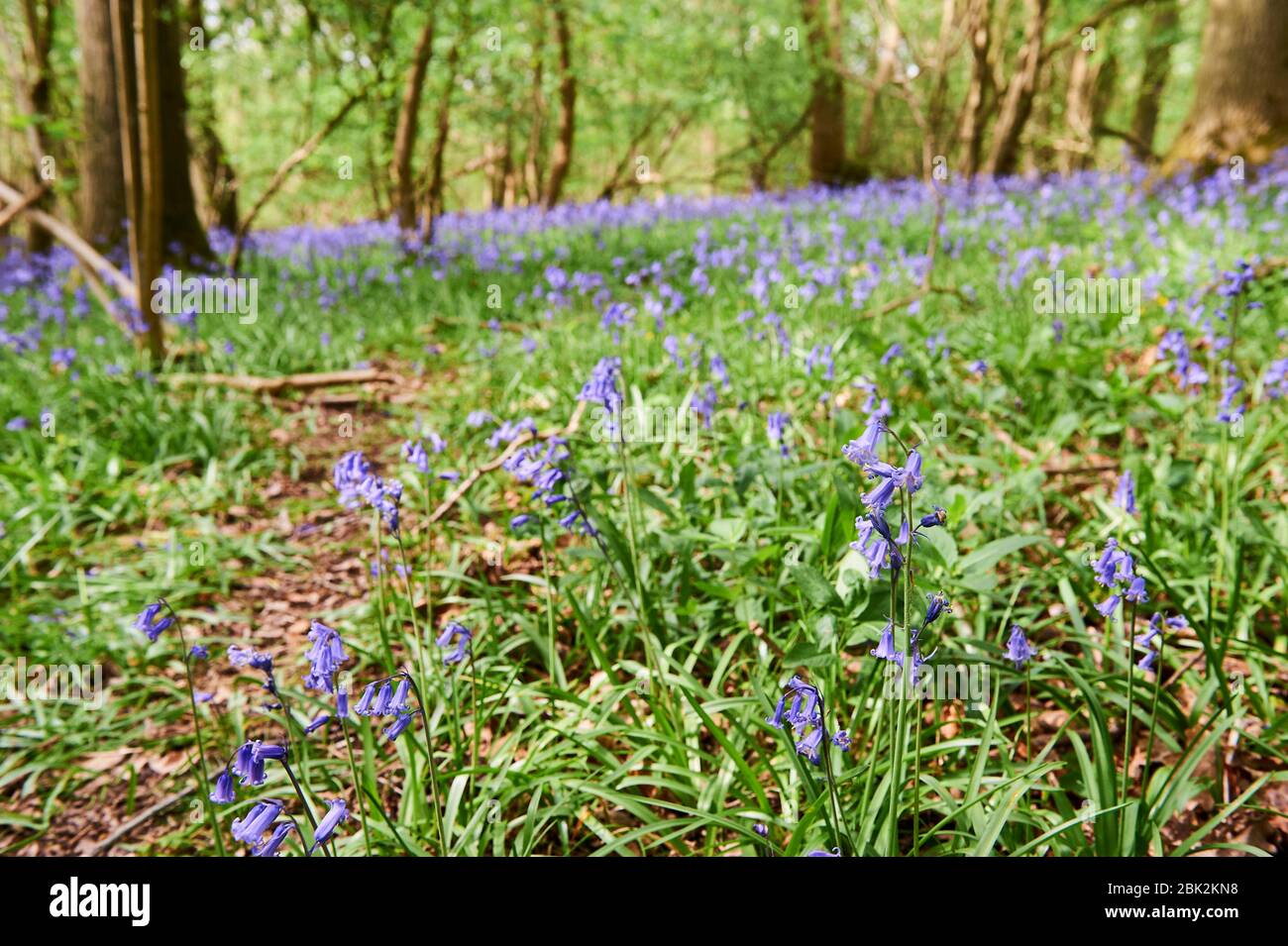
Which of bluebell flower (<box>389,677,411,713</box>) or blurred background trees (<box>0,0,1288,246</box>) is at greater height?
blurred background trees (<box>0,0,1288,246</box>)

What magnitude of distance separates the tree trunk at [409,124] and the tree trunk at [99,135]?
2.44 metres

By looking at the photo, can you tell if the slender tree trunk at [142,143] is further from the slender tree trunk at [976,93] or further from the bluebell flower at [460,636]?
the slender tree trunk at [976,93]

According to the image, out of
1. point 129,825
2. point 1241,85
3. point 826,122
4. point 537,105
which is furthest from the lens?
point 537,105

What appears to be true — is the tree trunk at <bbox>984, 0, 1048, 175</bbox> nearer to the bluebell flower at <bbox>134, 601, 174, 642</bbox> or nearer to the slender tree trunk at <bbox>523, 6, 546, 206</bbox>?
the slender tree trunk at <bbox>523, 6, 546, 206</bbox>

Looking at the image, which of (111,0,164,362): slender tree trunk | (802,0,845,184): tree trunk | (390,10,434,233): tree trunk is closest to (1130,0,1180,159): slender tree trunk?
(802,0,845,184): tree trunk

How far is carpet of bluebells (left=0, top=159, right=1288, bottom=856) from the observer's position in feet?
5.20

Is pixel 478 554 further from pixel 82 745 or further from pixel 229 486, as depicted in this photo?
pixel 229 486

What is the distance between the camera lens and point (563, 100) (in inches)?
444

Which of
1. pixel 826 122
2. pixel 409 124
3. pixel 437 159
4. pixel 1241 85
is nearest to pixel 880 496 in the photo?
pixel 409 124

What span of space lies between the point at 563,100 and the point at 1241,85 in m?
7.86

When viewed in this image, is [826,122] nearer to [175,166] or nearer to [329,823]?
[175,166]

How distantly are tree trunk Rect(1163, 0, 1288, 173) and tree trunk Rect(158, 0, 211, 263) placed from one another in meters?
9.47

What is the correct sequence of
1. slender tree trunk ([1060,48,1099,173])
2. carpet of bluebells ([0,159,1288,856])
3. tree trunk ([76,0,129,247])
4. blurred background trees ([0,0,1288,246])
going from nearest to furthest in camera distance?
carpet of bluebells ([0,159,1288,856]) → tree trunk ([76,0,129,247]) → blurred background trees ([0,0,1288,246]) → slender tree trunk ([1060,48,1099,173])
